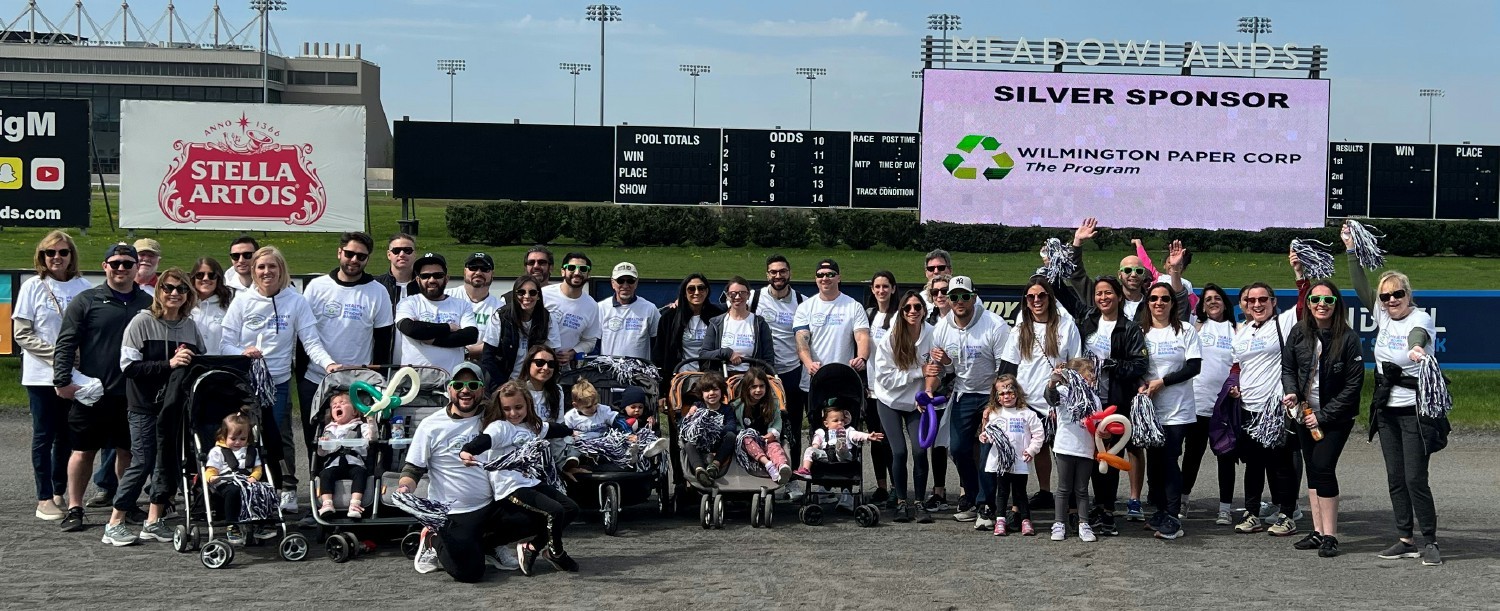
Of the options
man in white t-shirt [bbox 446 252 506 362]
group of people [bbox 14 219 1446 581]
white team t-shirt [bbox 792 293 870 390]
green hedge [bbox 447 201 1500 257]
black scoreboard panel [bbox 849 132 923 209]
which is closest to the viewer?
group of people [bbox 14 219 1446 581]

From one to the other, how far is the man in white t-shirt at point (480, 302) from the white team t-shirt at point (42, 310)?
227 centimetres

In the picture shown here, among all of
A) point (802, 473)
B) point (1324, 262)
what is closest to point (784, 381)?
point (802, 473)

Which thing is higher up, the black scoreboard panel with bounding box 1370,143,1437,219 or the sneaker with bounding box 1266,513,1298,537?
the black scoreboard panel with bounding box 1370,143,1437,219

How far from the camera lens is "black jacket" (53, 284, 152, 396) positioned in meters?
8.04

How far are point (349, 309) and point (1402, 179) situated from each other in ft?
80.1

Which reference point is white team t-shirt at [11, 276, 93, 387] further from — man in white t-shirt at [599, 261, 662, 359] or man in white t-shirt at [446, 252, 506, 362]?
man in white t-shirt at [599, 261, 662, 359]

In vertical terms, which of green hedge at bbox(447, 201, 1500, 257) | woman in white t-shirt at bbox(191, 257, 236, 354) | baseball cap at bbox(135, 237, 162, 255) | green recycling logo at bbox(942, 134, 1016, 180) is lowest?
woman in white t-shirt at bbox(191, 257, 236, 354)

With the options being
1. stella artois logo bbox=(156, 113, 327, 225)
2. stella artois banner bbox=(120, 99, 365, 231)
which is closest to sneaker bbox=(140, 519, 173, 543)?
stella artois banner bbox=(120, 99, 365, 231)

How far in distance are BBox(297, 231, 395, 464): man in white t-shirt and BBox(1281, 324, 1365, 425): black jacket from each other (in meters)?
5.54

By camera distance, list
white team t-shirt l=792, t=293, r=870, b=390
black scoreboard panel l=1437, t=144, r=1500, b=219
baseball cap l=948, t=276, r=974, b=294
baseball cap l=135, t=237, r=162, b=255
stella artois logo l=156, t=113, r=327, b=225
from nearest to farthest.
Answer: baseball cap l=948, t=276, r=974, b=294 < baseball cap l=135, t=237, r=162, b=255 < white team t-shirt l=792, t=293, r=870, b=390 < stella artois logo l=156, t=113, r=327, b=225 < black scoreboard panel l=1437, t=144, r=1500, b=219

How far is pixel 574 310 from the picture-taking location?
9.50 m

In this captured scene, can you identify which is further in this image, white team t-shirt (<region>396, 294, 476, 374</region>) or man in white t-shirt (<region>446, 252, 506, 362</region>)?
man in white t-shirt (<region>446, 252, 506, 362</region>)

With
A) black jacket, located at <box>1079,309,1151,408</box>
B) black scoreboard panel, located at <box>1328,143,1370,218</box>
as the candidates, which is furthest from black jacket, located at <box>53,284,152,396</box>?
black scoreboard panel, located at <box>1328,143,1370,218</box>

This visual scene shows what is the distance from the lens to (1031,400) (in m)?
8.59
